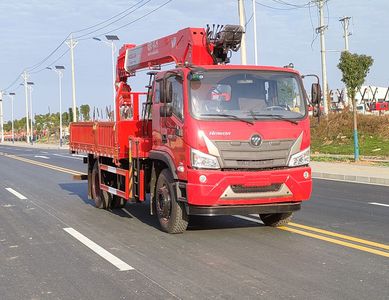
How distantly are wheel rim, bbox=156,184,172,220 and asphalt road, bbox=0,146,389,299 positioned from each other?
0.33 meters

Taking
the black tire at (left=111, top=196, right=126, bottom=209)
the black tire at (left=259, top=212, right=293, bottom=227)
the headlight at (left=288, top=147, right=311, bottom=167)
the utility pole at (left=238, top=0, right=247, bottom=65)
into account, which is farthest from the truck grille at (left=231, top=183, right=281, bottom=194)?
the utility pole at (left=238, top=0, right=247, bottom=65)

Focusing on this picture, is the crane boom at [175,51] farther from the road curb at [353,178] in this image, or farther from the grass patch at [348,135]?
the grass patch at [348,135]

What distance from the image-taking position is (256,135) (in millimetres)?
7609

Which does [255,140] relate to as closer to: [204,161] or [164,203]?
[204,161]

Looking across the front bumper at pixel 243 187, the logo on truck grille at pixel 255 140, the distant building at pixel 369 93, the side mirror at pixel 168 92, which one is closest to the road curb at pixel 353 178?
the front bumper at pixel 243 187

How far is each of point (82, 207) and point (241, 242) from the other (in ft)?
17.6

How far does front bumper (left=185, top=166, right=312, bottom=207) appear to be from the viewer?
7469 millimetres

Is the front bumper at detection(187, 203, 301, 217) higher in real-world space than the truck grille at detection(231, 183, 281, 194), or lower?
lower

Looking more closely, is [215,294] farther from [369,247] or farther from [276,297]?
[369,247]

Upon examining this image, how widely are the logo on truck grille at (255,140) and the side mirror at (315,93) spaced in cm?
139

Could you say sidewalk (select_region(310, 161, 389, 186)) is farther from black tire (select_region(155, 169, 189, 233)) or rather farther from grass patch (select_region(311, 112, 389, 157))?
black tire (select_region(155, 169, 189, 233))

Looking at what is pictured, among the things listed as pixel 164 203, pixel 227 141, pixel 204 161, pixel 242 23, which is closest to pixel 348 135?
pixel 242 23

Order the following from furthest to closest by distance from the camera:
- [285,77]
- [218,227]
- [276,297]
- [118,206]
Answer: [118,206] < [218,227] < [285,77] < [276,297]

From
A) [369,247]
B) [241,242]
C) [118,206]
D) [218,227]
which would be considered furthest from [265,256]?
[118,206]
